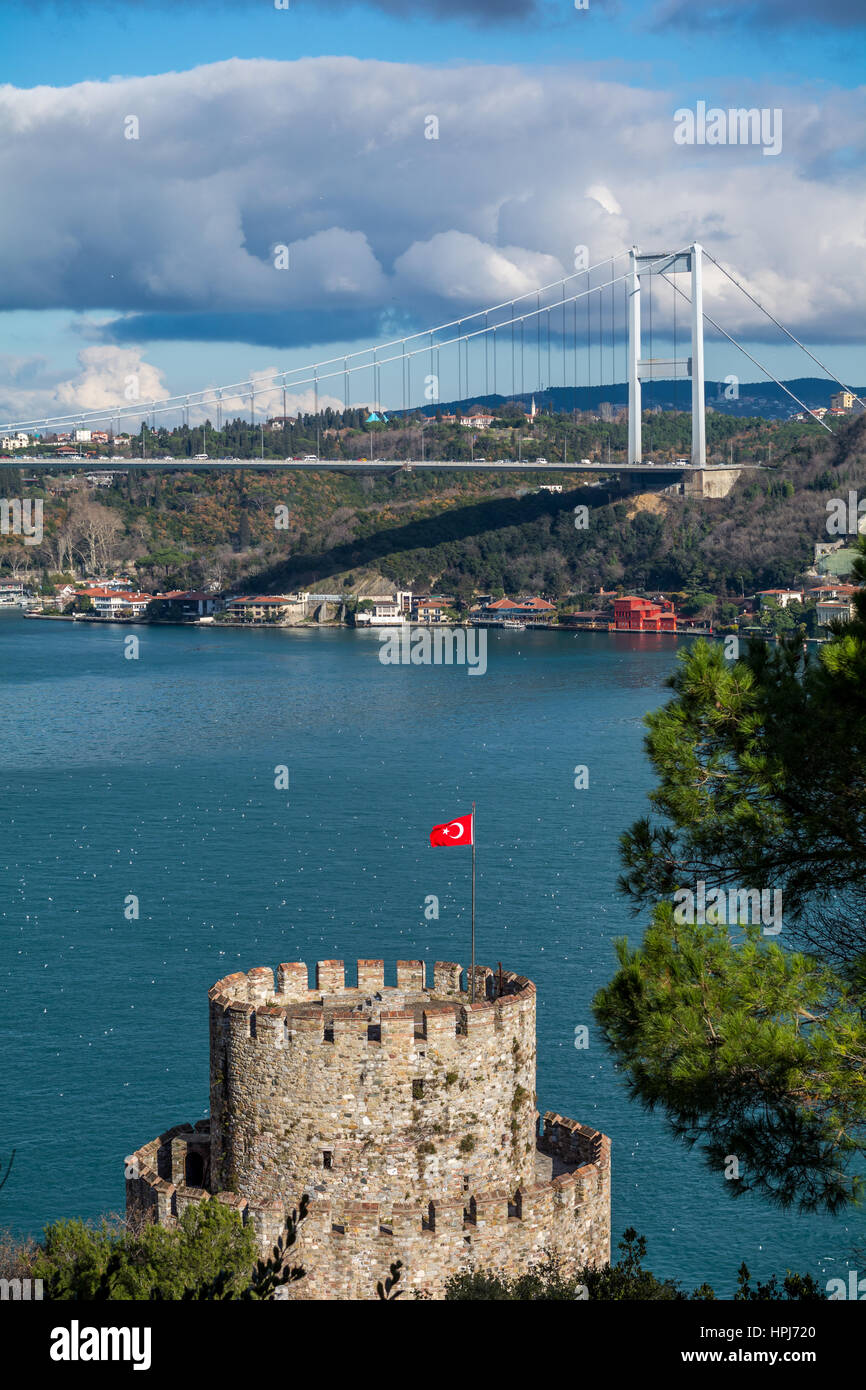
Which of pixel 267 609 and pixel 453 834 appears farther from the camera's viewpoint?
pixel 267 609

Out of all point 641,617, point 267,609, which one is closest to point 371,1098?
point 641,617

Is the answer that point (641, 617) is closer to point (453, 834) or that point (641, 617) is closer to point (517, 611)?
point (517, 611)

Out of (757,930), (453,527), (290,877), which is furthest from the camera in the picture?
(453,527)

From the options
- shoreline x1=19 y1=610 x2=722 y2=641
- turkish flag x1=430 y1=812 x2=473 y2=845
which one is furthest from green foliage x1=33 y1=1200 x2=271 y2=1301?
shoreline x1=19 y1=610 x2=722 y2=641

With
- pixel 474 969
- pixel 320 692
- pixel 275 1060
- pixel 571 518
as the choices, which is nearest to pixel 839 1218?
pixel 474 969

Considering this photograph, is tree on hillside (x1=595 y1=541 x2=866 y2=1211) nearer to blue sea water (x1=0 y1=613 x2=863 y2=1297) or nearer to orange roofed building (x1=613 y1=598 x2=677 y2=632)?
blue sea water (x1=0 y1=613 x2=863 y2=1297)
